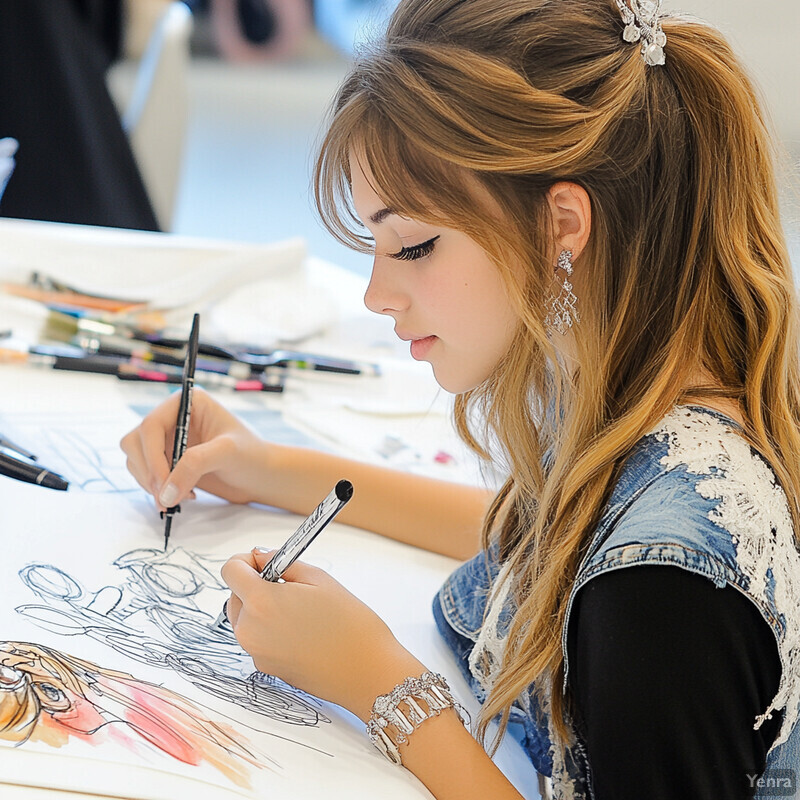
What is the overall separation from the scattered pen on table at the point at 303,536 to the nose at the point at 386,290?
0.44 feet

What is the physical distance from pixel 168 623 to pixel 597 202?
0.37 m

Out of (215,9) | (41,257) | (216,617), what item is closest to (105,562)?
(216,617)

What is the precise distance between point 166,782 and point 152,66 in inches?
72.1

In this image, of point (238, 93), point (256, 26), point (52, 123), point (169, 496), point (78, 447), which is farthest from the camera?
point (256, 26)

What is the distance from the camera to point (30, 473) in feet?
2.54

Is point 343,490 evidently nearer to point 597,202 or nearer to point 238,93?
point 597,202

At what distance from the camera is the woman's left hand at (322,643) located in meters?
0.58

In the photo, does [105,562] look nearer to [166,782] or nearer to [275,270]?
[166,782]

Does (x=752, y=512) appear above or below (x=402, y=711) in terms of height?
above

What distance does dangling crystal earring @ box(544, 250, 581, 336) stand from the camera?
0.61m

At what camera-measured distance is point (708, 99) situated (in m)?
0.60

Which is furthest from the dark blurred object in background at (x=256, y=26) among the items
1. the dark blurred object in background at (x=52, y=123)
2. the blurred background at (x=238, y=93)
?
the dark blurred object in background at (x=52, y=123)

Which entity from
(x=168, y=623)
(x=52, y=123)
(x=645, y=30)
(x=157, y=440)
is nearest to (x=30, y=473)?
(x=157, y=440)

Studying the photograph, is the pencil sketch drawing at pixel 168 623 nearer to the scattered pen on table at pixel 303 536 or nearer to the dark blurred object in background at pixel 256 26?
the scattered pen on table at pixel 303 536
